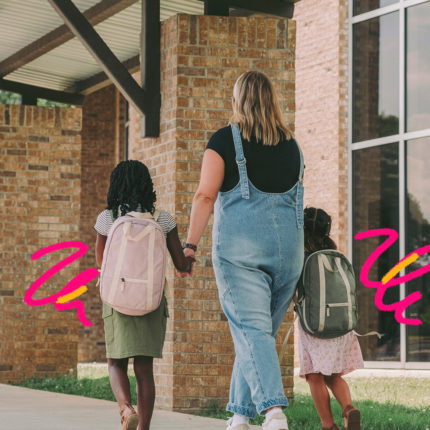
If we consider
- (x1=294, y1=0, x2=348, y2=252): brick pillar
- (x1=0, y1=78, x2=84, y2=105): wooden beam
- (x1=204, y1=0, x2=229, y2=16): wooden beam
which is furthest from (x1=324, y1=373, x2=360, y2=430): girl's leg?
(x1=294, y1=0, x2=348, y2=252): brick pillar

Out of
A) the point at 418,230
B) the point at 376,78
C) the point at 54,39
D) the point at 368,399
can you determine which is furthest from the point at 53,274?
the point at 376,78

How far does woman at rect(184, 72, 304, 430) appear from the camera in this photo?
199 inches

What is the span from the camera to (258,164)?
5191 mm

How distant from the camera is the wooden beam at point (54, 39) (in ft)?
31.8

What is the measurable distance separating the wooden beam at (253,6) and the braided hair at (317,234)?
305cm

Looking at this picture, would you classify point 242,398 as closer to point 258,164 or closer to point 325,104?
point 258,164

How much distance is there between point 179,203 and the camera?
8250 millimetres

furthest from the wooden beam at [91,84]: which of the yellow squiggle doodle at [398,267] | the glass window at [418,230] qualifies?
the yellow squiggle doodle at [398,267]

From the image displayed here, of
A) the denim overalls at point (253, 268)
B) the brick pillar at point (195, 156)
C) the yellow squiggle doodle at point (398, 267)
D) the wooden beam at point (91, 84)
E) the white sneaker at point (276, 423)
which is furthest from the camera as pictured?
the yellow squiggle doodle at point (398, 267)

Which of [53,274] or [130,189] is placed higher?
[130,189]

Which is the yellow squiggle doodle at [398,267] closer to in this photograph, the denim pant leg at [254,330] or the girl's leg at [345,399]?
the girl's leg at [345,399]

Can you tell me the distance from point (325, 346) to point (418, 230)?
9.41m

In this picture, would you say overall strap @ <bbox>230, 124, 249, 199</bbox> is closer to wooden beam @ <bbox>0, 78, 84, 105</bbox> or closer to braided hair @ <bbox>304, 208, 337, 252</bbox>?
braided hair @ <bbox>304, 208, 337, 252</bbox>

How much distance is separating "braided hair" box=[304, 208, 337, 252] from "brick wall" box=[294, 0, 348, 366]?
991 cm
